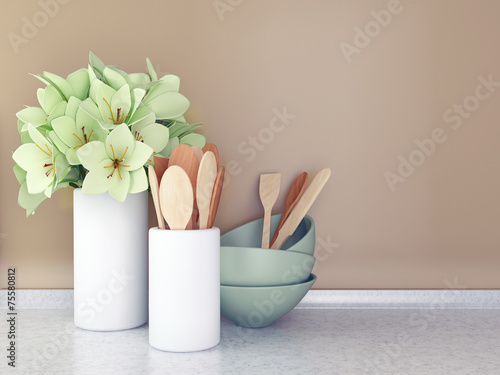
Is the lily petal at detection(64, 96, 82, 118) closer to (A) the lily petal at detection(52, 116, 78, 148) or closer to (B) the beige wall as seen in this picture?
(A) the lily petal at detection(52, 116, 78, 148)

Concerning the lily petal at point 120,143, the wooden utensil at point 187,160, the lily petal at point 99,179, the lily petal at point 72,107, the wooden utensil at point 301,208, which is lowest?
the wooden utensil at point 301,208

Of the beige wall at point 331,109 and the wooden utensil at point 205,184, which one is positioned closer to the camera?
the wooden utensil at point 205,184

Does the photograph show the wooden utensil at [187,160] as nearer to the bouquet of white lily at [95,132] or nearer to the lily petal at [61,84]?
the bouquet of white lily at [95,132]

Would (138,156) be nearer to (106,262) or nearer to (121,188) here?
(121,188)

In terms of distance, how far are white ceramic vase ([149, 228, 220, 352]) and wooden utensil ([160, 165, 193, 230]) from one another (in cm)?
2

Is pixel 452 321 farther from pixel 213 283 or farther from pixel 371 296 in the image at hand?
pixel 213 283

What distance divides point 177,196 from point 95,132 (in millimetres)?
178

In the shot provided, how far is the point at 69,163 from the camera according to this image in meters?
0.63

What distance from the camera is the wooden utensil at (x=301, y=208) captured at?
29.1 inches

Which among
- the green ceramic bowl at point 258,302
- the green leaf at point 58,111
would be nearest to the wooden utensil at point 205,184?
the green ceramic bowl at point 258,302

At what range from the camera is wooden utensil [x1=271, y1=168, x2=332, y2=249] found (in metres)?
0.74

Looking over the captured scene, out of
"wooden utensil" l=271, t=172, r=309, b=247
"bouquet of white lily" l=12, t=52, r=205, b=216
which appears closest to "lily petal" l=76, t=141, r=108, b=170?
"bouquet of white lily" l=12, t=52, r=205, b=216

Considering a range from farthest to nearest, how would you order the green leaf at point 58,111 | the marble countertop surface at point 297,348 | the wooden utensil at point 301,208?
1. the wooden utensil at point 301,208
2. the green leaf at point 58,111
3. the marble countertop surface at point 297,348

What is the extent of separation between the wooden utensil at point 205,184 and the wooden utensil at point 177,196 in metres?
0.02
